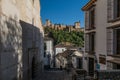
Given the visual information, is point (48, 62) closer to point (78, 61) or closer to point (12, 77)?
point (78, 61)

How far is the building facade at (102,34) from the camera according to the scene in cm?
1645

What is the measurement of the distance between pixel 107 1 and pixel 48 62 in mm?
39472

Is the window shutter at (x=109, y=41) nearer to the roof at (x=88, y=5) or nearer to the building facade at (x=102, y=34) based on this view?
the building facade at (x=102, y=34)

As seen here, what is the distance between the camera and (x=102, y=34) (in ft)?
61.7

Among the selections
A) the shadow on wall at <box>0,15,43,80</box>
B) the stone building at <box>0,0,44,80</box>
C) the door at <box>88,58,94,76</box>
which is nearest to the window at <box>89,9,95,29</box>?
the door at <box>88,58,94,76</box>

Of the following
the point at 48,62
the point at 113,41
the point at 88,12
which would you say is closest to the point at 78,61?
the point at 88,12

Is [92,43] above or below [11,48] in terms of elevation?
above

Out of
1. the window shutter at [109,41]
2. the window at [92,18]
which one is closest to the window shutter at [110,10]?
the window shutter at [109,41]

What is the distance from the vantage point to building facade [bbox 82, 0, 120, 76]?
16453 mm

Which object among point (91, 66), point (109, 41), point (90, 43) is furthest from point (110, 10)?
point (91, 66)

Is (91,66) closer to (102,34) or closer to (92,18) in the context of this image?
(92,18)

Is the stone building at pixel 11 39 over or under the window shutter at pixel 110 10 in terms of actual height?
under

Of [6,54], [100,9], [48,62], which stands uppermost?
[100,9]

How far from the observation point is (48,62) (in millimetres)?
55625
